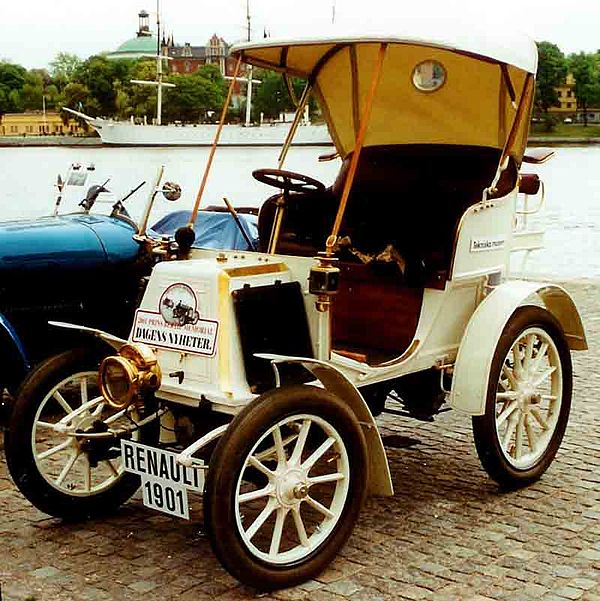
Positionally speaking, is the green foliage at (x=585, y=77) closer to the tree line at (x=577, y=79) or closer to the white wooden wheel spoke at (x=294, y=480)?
the tree line at (x=577, y=79)

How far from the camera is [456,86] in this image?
6348 millimetres

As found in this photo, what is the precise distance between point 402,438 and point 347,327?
45.6 inches

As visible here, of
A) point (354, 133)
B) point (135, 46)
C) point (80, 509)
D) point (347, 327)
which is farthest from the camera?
point (135, 46)

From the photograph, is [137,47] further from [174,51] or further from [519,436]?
[519,436]

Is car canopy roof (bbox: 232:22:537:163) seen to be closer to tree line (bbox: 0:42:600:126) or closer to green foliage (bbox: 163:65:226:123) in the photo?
tree line (bbox: 0:42:600:126)

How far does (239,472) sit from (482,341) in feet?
5.94

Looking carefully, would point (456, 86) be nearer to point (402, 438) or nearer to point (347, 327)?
point (347, 327)

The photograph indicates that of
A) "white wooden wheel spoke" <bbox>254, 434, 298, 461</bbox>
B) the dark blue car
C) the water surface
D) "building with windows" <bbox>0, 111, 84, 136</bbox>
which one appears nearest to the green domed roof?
"building with windows" <bbox>0, 111, 84, 136</bbox>

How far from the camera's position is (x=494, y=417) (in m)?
5.38

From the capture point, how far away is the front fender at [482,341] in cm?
526

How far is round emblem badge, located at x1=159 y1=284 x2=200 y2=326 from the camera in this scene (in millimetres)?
4646

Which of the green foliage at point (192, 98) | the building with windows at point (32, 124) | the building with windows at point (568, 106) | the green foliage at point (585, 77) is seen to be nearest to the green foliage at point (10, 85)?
the building with windows at point (32, 124)

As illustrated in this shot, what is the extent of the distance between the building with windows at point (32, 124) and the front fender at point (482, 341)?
4324 inches

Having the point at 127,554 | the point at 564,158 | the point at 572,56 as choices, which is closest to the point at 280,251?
the point at 127,554
